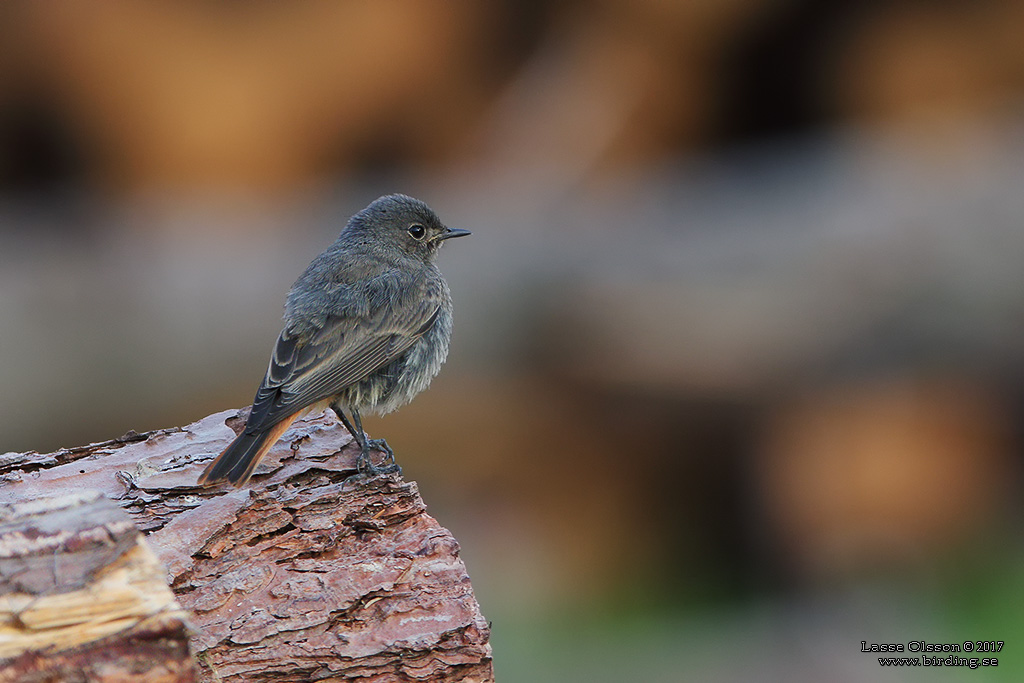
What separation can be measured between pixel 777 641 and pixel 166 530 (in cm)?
452

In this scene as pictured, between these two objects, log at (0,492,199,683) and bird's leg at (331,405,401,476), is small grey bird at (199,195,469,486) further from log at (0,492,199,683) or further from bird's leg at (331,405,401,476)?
log at (0,492,199,683)

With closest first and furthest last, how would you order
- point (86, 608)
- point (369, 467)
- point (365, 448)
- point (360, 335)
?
1. point (86, 608)
2. point (369, 467)
3. point (365, 448)
4. point (360, 335)

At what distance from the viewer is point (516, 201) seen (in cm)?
763

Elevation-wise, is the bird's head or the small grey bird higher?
the bird's head

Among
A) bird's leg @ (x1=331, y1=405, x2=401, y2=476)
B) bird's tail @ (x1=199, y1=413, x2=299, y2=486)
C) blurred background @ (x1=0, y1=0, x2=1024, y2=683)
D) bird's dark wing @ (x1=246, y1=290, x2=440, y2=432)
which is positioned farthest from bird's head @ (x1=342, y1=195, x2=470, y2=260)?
blurred background @ (x1=0, y1=0, x2=1024, y2=683)

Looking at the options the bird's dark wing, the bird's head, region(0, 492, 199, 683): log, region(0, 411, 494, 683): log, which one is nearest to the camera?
region(0, 492, 199, 683): log

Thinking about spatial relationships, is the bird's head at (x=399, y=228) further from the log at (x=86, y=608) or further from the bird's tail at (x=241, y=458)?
the log at (x=86, y=608)

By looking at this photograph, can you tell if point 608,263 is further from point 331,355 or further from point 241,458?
point 241,458

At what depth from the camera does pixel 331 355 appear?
434cm

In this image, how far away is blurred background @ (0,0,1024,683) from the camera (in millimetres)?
7219

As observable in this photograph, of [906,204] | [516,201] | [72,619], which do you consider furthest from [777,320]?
[72,619]

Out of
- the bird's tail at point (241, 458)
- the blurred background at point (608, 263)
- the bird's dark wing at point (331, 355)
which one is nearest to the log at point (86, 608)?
the bird's tail at point (241, 458)

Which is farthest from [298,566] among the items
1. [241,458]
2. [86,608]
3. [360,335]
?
[360,335]

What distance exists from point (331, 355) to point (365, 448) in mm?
513
